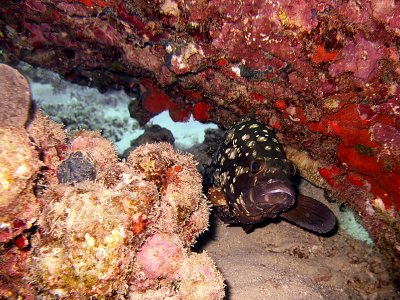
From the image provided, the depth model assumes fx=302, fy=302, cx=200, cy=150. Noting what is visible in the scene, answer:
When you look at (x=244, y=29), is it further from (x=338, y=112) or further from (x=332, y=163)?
(x=332, y=163)

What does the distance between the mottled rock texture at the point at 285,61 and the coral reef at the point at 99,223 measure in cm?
196

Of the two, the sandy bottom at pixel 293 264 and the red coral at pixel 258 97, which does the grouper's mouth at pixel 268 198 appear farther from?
the red coral at pixel 258 97

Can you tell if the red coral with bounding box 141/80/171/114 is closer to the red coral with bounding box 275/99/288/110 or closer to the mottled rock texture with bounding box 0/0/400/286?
the mottled rock texture with bounding box 0/0/400/286

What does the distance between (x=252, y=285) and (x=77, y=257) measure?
299 centimetres

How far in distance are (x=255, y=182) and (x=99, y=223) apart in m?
2.44

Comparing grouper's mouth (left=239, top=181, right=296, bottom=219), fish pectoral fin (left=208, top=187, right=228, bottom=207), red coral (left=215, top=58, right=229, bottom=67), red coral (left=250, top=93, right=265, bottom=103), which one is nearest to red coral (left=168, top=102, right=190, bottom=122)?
red coral (left=250, top=93, right=265, bottom=103)

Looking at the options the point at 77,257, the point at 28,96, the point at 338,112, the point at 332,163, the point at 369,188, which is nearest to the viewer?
the point at 77,257

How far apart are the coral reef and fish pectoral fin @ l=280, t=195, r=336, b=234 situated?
2.37m

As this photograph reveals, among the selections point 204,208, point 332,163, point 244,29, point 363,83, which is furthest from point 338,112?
point 204,208

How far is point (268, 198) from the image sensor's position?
399 cm

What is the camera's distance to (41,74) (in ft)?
25.0

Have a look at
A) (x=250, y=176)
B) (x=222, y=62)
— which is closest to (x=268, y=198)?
(x=250, y=176)

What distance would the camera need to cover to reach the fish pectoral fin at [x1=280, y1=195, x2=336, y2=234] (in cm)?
498

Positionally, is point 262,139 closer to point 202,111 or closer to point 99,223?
point 202,111
